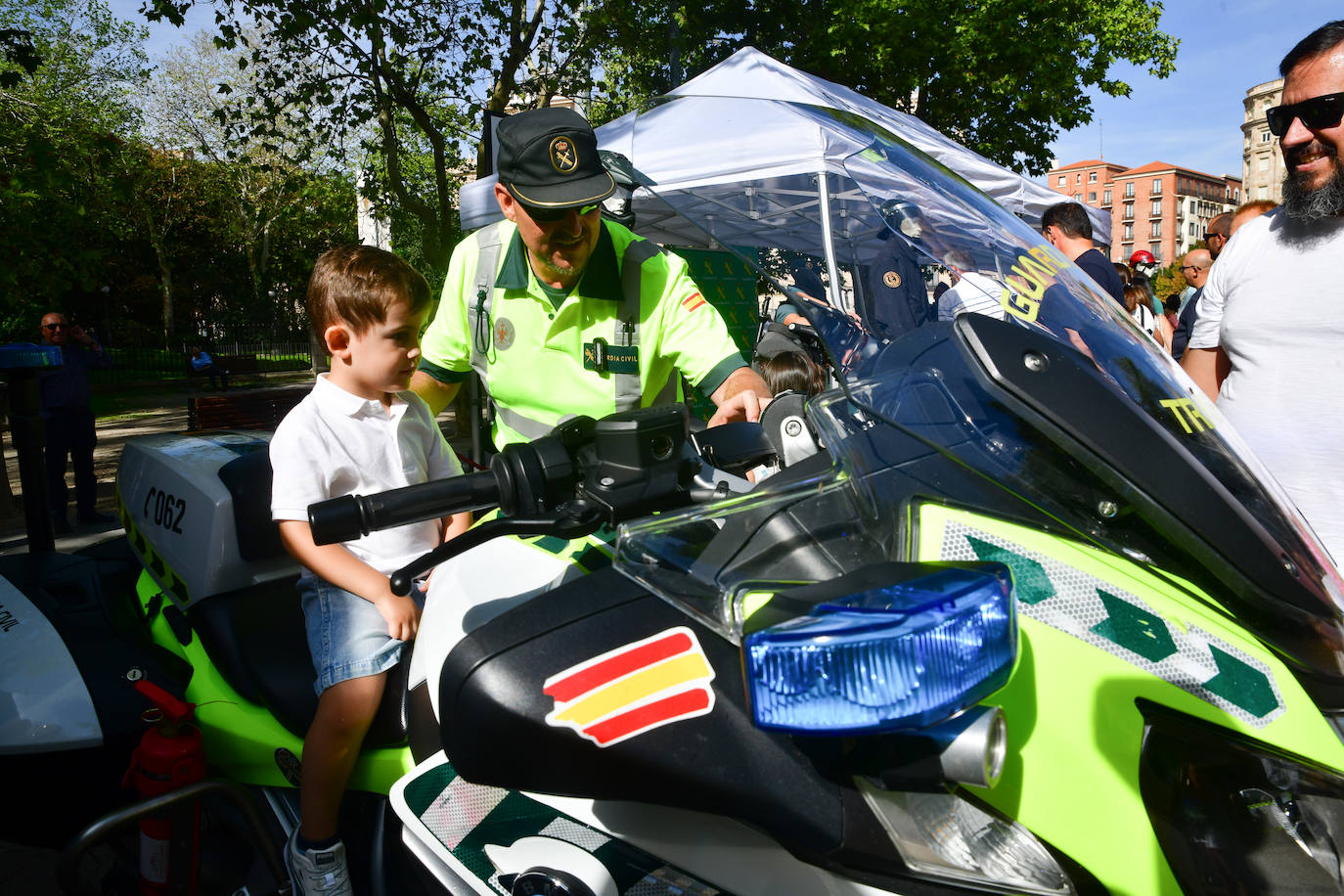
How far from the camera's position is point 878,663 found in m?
0.78

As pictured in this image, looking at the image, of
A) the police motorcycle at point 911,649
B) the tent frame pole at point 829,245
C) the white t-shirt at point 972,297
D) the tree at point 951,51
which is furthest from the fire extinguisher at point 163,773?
the tree at point 951,51

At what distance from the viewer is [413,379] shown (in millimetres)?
2385

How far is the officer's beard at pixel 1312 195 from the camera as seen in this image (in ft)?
7.44

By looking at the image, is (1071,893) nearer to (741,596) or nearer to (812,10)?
(741,596)

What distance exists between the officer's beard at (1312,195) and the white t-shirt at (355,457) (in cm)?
233

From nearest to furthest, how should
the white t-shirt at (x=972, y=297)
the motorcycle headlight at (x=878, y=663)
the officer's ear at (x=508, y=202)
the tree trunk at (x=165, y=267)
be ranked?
the motorcycle headlight at (x=878, y=663) → the white t-shirt at (x=972, y=297) → the officer's ear at (x=508, y=202) → the tree trunk at (x=165, y=267)

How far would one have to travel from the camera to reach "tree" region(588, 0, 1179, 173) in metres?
16.2

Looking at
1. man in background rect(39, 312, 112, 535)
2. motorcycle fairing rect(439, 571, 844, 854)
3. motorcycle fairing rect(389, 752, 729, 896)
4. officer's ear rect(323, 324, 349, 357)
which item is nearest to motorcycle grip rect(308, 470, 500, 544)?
motorcycle fairing rect(439, 571, 844, 854)

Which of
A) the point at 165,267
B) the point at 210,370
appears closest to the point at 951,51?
the point at 210,370

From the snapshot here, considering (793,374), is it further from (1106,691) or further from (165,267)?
(165,267)

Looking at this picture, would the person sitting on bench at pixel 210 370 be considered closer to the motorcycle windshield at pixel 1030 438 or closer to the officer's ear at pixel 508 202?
the officer's ear at pixel 508 202

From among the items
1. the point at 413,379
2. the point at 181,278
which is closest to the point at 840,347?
the point at 413,379

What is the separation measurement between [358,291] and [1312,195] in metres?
2.39

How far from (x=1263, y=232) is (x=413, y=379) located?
7.97 feet
